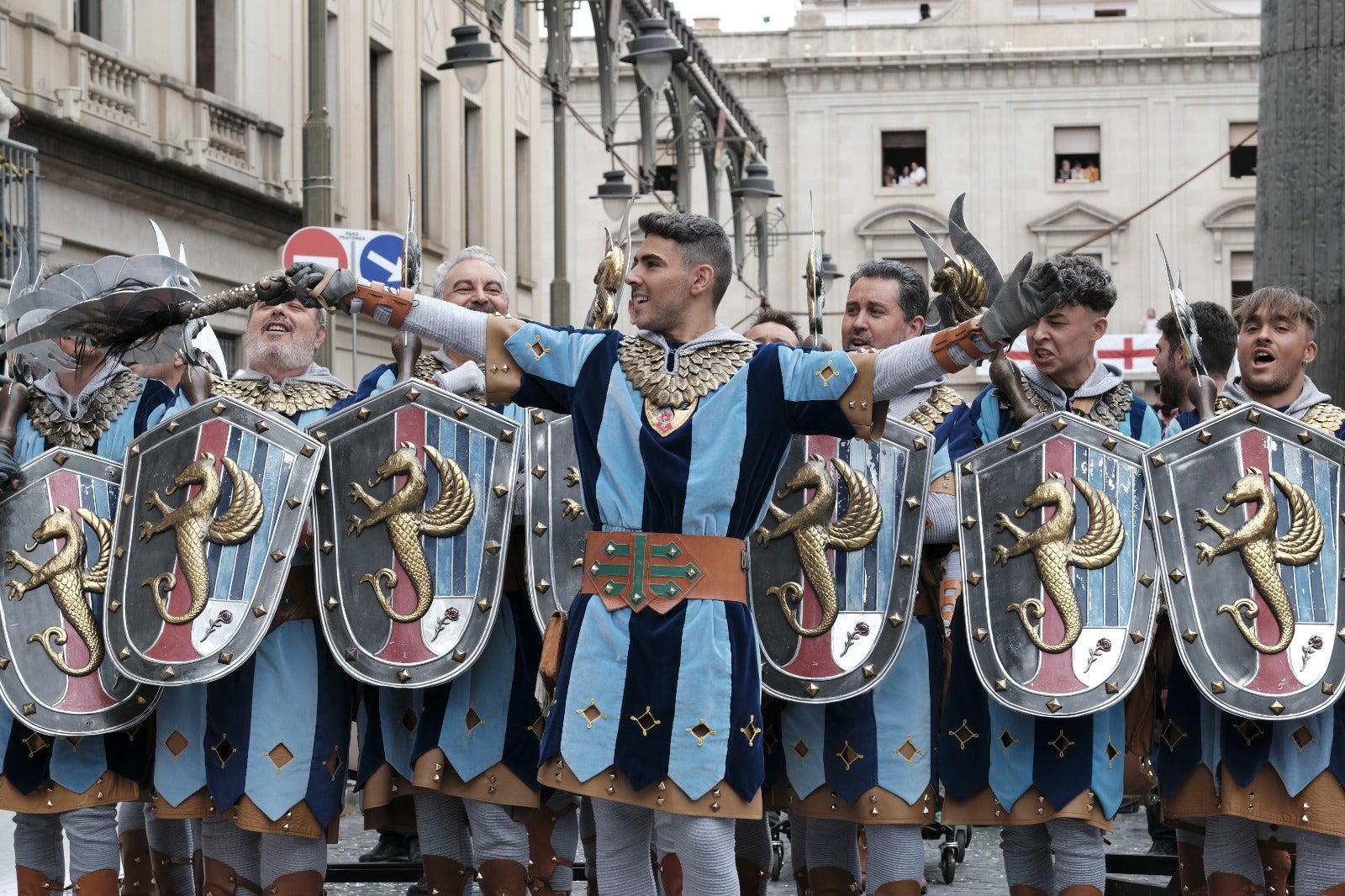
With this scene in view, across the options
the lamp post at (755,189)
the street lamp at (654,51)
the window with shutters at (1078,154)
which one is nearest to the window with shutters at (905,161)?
the window with shutters at (1078,154)

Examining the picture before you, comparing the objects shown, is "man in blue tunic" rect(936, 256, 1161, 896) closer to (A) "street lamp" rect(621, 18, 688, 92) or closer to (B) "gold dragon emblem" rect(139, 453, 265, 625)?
(B) "gold dragon emblem" rect(139, 453, 265, 625)

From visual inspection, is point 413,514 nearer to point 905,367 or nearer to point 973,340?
point 905,367

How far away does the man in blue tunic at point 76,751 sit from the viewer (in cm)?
510

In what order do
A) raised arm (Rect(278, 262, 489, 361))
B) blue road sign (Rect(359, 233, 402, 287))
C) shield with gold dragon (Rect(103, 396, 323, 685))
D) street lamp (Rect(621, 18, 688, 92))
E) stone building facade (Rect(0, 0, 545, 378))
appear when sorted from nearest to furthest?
raised arm (Rect(278, 262, 489, 361)) → shield with gold dragon (Rect(103, 396, 323, 685)) → blue road sign (Rect(359, 233, 402, 287)) → stone building facade (Rect(0, 0, 545, 378)) → street lamp (Rect(621, 18, 688, 92))

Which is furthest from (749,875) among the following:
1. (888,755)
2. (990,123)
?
(990,123)

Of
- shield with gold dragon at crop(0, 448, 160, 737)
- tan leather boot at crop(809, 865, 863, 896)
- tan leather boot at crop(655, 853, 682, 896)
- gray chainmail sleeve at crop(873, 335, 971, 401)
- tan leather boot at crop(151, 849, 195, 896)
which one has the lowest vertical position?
tan leather boot at crop(151, 849, 195, 896)

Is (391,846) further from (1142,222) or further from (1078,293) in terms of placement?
(1142,222)

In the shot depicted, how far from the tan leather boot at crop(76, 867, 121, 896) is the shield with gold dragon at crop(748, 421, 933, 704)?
171 cm

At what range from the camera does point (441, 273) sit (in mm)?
5949

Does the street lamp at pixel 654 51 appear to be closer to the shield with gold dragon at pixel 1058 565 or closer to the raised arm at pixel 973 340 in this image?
the shield with gold dragon at pixel 1058 565

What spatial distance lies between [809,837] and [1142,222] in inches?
1466

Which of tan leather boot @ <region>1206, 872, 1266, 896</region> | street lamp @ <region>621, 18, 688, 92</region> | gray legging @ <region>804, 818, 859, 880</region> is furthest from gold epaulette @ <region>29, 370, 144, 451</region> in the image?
street lamp @ <region>621, 18, 688, 92</region>

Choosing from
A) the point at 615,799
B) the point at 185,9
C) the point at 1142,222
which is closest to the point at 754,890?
the point at 615,799

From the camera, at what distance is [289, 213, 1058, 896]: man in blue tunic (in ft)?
13.9
